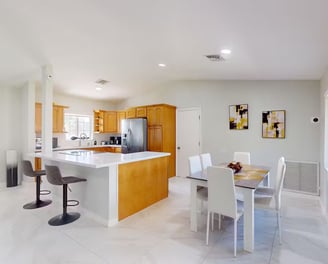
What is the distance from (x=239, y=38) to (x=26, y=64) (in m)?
3.85

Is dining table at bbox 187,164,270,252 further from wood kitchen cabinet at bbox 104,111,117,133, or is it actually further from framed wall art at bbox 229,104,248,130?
wood kitchen cabinet at bbox 104,111,117,133

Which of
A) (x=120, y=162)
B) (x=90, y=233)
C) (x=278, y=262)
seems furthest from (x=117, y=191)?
(x=278, y=262)

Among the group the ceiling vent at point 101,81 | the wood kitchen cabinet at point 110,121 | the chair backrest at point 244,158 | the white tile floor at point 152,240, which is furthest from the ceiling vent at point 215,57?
the wood kitchen cabinet at point 110,121

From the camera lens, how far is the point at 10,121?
5316 mm

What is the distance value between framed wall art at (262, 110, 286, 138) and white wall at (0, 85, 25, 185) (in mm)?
5918

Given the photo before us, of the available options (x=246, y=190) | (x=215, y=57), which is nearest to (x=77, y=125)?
(x=215, y=57)

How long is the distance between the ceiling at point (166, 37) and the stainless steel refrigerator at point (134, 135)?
171 centimetres

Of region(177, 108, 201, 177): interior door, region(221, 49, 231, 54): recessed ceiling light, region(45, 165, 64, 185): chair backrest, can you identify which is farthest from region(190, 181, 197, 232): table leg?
region(177, 108, 201, 177): interior door

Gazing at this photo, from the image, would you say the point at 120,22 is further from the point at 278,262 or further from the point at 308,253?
the point at 308,253

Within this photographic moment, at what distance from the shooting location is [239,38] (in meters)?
2.61

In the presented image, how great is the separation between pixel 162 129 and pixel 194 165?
253 cm

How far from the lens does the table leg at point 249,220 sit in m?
2.33

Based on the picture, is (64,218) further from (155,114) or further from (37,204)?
(155,114)

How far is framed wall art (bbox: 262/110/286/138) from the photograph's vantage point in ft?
14.9
